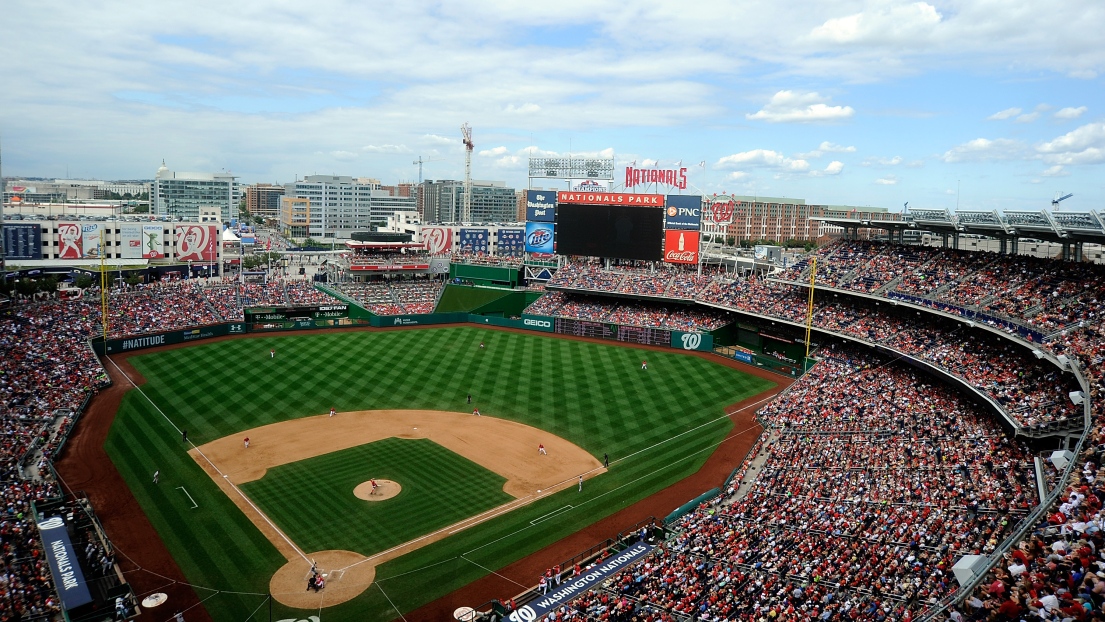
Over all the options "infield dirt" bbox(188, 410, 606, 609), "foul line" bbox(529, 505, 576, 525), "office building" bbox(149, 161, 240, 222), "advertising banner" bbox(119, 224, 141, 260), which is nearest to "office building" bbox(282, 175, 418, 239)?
"office building" bbox(149, 161, 240, 222)

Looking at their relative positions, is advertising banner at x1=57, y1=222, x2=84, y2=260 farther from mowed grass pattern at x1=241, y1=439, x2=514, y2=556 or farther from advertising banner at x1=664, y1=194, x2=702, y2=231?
advertising banner at x1=664, y1=194, x2=702, y2=231

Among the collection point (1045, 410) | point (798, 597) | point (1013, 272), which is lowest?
point (798, 597)

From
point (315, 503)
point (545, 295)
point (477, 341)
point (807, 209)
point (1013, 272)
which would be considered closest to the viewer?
point (315, 503)

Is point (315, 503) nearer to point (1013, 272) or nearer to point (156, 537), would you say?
point (156, 537)

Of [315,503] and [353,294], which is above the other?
[353,294]

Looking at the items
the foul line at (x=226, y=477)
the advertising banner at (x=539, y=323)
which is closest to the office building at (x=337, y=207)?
the advertising banner at (x=539, y=323)

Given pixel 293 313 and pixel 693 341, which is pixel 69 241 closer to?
pixel 293 313

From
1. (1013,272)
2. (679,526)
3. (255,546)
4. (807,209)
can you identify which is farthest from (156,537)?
(807,209)

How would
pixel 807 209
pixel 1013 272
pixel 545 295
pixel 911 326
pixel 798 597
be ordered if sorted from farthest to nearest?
pixel 807 209 → pixel 545 295 → pixel 911 326 → pixel 1013 272 → pixel 798 597
